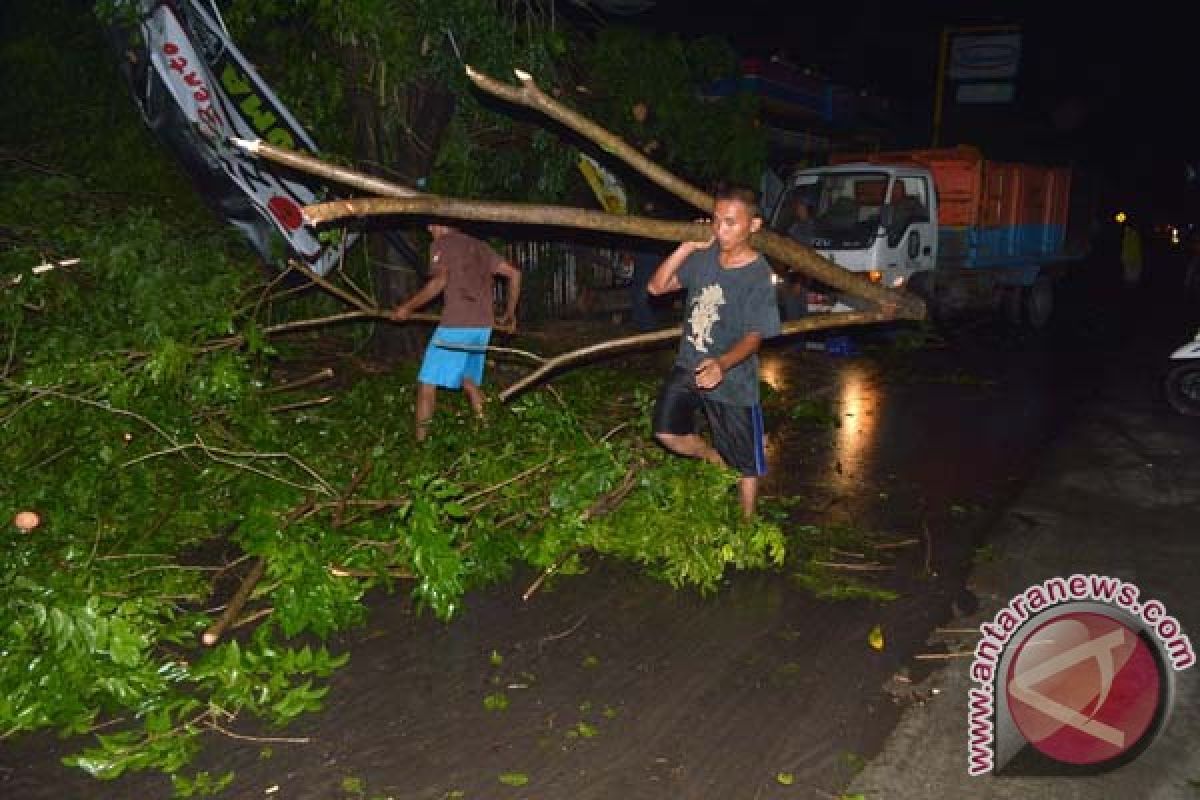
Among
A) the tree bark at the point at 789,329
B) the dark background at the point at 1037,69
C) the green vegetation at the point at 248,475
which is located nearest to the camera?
the green vegetation at the point at 248,475

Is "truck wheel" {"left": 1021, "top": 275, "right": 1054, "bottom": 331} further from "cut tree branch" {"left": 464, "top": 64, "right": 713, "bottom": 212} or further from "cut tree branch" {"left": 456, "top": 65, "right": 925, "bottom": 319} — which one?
"cut tree branch" {"left": 464, "top": 64, "right": 713, "bottom": 212}

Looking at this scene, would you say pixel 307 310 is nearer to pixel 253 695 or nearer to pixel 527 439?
pixel 527 439

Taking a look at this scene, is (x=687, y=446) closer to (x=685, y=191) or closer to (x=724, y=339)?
(x=724, y=339)

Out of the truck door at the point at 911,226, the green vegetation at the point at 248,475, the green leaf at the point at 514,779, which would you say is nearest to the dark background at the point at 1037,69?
the truck door at the point at 911,226

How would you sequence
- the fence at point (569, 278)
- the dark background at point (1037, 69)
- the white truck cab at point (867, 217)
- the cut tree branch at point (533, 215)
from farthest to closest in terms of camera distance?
the dark background at point (1037, 69)
the fence at point (569, 278)
the white truck cab at point (867, 217)
the cut tree branch at point (533, 215)

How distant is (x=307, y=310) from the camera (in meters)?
9.73

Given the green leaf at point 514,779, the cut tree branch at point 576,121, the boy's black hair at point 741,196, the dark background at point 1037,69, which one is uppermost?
the dark background at point 1037,69

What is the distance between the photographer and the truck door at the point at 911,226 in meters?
11.6

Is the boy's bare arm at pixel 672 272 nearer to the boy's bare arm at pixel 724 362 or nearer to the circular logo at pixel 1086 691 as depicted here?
the boy's bare arm at pixel 724 362

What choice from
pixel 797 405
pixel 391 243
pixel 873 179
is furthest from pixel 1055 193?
pixel 391 243

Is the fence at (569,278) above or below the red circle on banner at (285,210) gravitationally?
below

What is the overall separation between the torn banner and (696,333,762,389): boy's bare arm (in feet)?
14.2

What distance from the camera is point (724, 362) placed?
4539 mm

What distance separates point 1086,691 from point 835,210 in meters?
9.52
